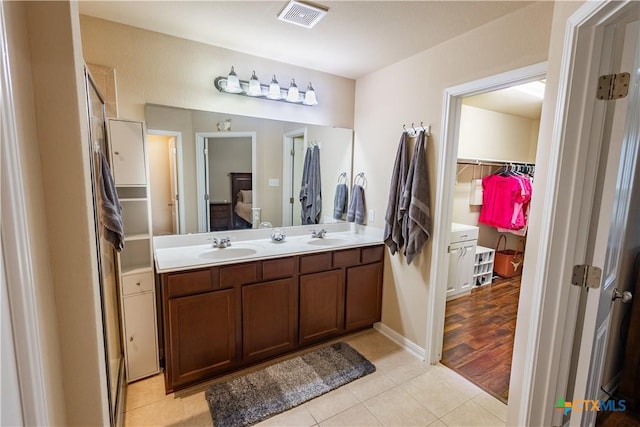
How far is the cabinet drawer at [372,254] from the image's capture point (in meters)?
2.73

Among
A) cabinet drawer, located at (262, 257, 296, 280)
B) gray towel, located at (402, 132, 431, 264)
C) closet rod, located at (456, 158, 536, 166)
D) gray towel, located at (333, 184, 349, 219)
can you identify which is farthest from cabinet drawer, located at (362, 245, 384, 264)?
closet rod, located at (456, 158, 536, 166)

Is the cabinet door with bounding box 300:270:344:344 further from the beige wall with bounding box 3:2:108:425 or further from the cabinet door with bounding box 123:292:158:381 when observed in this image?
the beige wall with bounding box 3:2:108:425

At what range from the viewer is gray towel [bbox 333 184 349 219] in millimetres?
3189

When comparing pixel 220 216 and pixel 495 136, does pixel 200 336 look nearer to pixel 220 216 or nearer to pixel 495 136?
pixel 220 216

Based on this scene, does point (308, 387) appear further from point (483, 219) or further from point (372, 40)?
A: point (483, 219)

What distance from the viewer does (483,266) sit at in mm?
4098

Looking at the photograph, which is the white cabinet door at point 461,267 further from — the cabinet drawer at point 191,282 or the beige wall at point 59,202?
the beige wall at point 59,202

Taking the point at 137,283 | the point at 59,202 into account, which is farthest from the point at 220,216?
the point at 59,202

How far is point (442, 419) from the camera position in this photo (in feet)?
6.15

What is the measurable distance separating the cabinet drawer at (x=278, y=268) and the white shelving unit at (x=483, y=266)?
2748 mm

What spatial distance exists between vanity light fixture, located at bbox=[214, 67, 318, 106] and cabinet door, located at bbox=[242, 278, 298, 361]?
155cm

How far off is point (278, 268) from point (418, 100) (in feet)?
5.71

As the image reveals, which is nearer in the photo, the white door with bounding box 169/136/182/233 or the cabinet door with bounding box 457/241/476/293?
the white door with bounding box 169/136/182/233

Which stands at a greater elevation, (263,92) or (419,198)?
(263,92)
